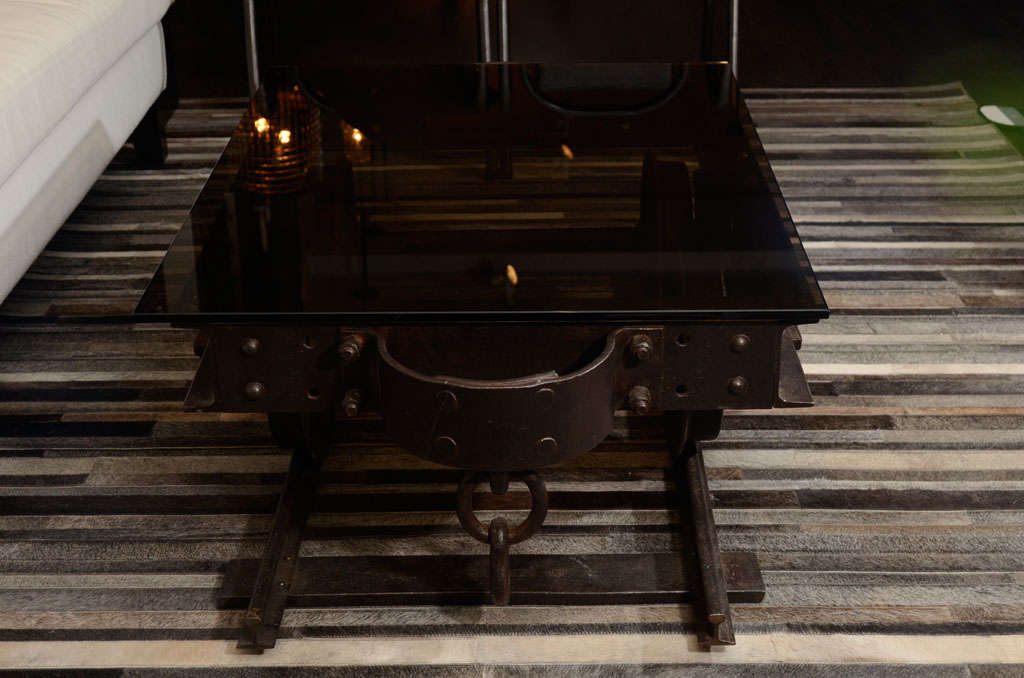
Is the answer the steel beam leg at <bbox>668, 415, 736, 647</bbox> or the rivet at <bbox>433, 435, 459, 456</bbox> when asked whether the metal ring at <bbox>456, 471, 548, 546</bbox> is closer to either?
the rivet at <bbox>433, 435, 459, 456</bbox>

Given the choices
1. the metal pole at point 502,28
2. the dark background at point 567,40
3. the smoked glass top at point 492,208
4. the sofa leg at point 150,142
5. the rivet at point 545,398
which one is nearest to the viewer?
the rivet at point 545,398

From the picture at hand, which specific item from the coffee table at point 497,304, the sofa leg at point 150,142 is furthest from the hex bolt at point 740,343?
the sofa leg at point 150,142

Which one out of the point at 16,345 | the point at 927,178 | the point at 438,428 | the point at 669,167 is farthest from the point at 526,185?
the point at 927,178

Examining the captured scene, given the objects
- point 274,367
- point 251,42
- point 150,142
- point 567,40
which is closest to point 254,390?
point 274,367

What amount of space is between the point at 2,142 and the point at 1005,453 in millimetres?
1338

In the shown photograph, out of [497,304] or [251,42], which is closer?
[497,304]

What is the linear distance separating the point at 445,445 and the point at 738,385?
0.29m

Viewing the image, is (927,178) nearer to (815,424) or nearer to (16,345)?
(815,424)

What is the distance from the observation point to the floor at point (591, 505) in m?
1.17

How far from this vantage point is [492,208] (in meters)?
1.24

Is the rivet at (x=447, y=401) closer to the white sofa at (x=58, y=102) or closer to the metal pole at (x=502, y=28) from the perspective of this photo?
the white sofa at (x=58, y=102)

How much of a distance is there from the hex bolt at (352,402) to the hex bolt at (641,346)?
258 mm

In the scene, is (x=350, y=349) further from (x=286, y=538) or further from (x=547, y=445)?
(x=286, y=538)

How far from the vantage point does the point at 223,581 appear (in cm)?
125
